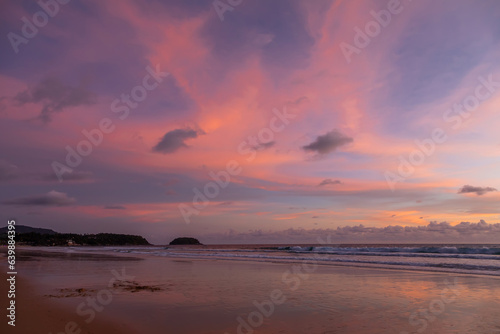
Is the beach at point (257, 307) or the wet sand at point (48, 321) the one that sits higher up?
the wet sand at point (48, 321)

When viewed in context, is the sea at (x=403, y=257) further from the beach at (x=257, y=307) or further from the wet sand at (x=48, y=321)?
the wet sand at (x=48, y=321)

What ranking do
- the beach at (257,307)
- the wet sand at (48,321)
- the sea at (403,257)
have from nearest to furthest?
the wet sand at (48,321), the beach at (257,307), the sea at (403,257)

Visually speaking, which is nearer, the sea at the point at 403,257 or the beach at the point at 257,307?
the beach at the point at 257,307

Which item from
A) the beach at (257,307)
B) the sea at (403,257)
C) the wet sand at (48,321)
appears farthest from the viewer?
the sea at (403,257)

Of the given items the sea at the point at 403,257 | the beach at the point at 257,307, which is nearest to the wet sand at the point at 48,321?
the beach at the point at 257,307

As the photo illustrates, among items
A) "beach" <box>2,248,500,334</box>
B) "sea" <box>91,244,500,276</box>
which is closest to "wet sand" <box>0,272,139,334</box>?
"beach" <box>2,248,500,334</box>

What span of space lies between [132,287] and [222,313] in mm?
6806

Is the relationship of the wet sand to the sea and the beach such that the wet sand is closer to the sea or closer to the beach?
the beach

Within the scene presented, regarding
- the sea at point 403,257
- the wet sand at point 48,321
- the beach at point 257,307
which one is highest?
the wet sand at point 48,321

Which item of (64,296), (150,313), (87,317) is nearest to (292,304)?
(150,313)

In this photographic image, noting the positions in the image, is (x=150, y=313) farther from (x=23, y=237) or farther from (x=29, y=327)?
(x=23, y=237)

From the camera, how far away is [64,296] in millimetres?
12039

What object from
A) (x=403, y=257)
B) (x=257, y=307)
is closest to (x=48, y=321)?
(x=257, y=307)

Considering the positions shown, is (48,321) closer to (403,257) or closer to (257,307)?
(257,307)
